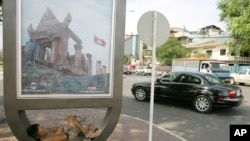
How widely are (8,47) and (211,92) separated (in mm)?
6643

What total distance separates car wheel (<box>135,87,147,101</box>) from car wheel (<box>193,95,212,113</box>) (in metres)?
2.31

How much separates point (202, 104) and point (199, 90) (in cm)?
48

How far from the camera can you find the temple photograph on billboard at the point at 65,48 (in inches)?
145

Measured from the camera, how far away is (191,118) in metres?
7.70

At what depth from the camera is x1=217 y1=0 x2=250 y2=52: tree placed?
2231 cm

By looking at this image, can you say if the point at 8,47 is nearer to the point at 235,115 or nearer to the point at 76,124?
the point at 76,124

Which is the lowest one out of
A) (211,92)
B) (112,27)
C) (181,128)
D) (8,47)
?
(181,128)

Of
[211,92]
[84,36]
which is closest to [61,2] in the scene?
[84,36]

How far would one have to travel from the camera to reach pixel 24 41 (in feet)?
12.0

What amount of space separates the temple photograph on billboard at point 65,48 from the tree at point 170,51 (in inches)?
1437

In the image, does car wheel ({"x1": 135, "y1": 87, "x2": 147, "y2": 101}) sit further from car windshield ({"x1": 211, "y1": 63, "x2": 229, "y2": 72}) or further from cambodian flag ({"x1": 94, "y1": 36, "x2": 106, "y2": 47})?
car windshield ({"x1": 211, "y1": 63, "x2": 229, "y2": 72})

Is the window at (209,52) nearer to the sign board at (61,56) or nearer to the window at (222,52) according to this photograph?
the window at (222,52)

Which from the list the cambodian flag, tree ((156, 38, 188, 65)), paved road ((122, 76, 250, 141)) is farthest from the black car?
tree ((156, 38, 188, 65))

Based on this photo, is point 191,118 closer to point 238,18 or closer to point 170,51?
point 238,18
